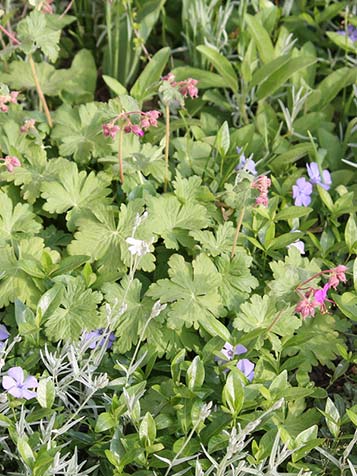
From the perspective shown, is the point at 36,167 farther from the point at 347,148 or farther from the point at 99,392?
the point at 347,148

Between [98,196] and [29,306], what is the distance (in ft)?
1.29

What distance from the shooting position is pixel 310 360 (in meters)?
1.97

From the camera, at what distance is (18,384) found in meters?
1.73

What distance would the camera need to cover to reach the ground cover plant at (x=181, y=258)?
1.73m

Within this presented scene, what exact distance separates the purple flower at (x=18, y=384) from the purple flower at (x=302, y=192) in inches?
38.4

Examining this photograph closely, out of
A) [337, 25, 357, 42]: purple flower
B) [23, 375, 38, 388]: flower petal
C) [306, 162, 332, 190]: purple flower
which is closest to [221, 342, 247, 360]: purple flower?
[23, 375, 38, 388]: flower petal

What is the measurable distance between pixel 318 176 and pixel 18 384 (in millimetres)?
1132

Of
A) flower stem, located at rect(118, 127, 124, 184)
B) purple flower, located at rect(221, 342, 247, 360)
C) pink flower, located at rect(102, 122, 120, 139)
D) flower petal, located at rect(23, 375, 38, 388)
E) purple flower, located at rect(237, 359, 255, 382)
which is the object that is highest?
pink flower, located at rect(102, 122, 120, 139)

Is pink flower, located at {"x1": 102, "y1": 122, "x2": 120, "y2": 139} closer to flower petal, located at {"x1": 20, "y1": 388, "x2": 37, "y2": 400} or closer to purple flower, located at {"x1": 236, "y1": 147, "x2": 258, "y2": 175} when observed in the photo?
purple flower, located at {"x1": 236, "y1": 147, "x2": 258, "y2": 175}

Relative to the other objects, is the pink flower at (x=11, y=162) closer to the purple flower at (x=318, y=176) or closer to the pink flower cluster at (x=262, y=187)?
the pink flower cluster at (x=262, y=187)

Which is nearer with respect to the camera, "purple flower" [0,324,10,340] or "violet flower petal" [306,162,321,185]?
"purple flower" [0,324,10,340]

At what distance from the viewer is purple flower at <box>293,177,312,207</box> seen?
2.26 m

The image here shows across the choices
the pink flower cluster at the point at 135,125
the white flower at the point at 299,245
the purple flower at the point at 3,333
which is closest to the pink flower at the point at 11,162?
the pink flower cluster at the point at 135,125

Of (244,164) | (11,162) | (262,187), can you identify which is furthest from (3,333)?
(244,164)
